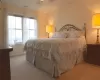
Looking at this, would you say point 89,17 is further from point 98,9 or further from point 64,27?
point 64,27

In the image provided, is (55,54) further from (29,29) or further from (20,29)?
(29,29)

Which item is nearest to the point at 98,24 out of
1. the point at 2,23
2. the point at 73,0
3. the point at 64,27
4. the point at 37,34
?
the point at 73,0

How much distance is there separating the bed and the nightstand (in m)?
0.26

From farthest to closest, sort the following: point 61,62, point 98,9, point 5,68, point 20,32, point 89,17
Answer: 1. point 20,32
2. point 89,17
3. point 98,9
4. point 61,62
5. point 5,68

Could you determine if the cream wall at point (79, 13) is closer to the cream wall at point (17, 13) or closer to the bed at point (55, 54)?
the bed at point (55, 54)

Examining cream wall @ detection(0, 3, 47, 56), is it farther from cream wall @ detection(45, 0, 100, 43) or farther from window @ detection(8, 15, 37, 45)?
cream wall @ detection(45, 0, 100, 43)

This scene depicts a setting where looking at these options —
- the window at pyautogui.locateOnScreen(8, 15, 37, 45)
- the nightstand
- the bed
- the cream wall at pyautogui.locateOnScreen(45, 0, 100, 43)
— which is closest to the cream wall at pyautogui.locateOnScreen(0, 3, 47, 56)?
the window at pyautogui.locateOnScreen(8, 15, 37, 45)

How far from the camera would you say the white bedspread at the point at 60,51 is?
2804mm

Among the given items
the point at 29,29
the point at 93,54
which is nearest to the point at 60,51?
the point at 93,54

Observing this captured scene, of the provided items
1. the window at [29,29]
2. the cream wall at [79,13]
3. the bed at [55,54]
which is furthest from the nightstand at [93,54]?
the window at [29,29]

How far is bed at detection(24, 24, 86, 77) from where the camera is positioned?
9.18 ft

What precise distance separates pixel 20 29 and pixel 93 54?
361cm

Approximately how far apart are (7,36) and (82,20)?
3343 millimetres

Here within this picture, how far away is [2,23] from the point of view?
477cm
